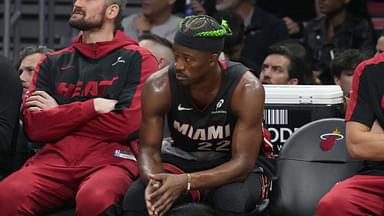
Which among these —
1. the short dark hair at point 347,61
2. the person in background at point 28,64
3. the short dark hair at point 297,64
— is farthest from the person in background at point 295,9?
the person in background at point 28,64

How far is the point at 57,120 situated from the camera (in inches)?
266

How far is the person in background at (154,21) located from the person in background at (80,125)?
8.64ft

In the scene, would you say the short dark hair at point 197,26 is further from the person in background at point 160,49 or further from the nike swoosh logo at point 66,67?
the person in background at point 160,49

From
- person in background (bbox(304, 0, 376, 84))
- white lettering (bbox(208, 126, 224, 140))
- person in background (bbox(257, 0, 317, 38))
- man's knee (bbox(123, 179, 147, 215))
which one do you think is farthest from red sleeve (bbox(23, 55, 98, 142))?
person in background (bbox(257, 0, 317, 38))

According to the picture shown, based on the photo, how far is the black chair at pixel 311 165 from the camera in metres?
6.52

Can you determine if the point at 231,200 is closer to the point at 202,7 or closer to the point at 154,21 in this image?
the point at 154,21

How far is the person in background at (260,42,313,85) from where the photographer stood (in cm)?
849

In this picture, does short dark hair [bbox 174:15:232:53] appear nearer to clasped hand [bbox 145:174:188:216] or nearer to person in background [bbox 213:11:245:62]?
clasped hand [bbox 145:174:188:216]

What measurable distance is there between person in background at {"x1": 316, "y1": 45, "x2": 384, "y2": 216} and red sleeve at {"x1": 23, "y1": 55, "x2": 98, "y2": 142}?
5.16ft

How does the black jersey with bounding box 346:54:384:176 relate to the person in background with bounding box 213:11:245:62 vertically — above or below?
above

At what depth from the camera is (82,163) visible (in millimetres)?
6750

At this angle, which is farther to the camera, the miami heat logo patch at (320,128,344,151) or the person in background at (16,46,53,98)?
the person in background at (16,46,53,98)

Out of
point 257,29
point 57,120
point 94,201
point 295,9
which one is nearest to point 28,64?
point 57,120

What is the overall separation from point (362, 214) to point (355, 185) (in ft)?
0.69
